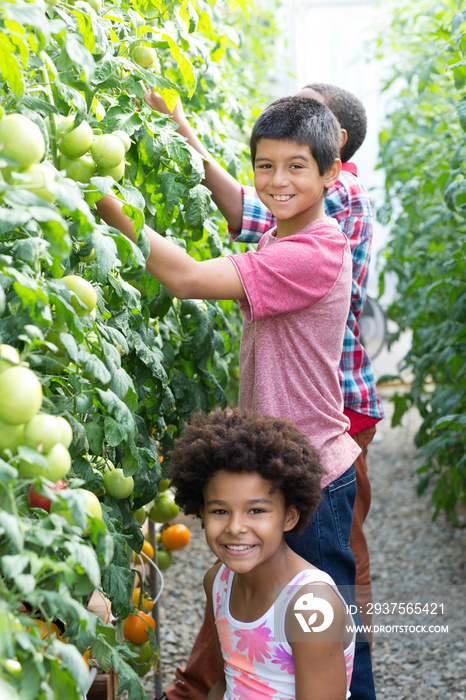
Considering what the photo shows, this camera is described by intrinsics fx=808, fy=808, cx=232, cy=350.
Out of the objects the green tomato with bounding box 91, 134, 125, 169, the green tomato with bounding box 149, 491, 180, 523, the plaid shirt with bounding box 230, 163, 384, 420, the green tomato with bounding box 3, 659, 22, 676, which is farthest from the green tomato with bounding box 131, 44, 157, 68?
the green tomato with bounding box 149, 491, 180, 523

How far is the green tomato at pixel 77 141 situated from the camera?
1.06 metres

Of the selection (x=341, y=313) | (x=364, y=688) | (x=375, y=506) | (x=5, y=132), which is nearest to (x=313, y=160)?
(x=341, y=313)

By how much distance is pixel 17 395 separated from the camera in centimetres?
74

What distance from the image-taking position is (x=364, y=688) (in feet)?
5.58

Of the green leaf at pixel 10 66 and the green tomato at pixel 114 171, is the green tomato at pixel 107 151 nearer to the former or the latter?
the green tomato at pixel 114 171

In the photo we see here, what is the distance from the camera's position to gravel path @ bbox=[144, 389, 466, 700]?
2402 mm

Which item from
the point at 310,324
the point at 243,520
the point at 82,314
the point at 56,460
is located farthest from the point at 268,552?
the point at 56,460

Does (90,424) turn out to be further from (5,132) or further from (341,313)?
(341,313)

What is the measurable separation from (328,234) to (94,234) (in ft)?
2.04

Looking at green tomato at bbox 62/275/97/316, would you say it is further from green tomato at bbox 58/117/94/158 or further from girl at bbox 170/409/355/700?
girl at bbox 170/409/355/700

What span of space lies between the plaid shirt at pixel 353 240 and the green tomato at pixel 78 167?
0.73 m

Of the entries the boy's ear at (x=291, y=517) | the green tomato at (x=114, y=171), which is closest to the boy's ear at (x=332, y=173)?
the green tomato at (x=114, y=171)

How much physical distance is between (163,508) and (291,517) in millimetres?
808

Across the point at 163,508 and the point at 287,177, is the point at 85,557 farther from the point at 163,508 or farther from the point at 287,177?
the point at 163,508
